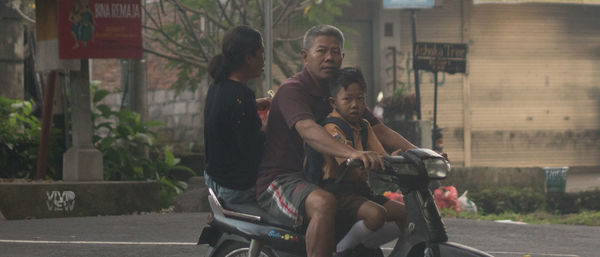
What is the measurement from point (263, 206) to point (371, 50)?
57.4 ft

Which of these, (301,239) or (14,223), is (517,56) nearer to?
(14,223)

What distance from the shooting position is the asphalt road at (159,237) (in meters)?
8.56

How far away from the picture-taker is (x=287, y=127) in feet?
15.7

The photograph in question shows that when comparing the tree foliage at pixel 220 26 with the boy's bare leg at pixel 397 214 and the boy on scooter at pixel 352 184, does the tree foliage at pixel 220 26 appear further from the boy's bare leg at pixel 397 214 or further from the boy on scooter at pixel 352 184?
the boy's bare leg at pixel 397 214

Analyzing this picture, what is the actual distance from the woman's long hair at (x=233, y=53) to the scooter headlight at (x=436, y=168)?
4.19ft

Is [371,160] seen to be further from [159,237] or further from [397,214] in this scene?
[159,237]

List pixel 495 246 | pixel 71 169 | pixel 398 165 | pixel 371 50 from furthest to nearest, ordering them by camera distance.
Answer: pixel 371 50 < pixel 71 169 < pixel 495 246 < pixel 398 165

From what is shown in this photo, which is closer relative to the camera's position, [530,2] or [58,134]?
[58,134]

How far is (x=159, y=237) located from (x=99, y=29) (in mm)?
4092

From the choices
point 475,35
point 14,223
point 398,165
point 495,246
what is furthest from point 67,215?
point 475,35

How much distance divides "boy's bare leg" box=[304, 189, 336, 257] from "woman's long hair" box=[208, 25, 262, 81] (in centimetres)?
91

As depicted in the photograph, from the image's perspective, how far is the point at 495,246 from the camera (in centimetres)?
923

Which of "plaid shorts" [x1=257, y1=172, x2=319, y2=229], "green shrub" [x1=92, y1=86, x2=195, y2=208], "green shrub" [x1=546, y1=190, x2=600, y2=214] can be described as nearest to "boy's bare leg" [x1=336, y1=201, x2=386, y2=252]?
"plaid shorts" [x1=257, y1=172, x2=319, y2=229]

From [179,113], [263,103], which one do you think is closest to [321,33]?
[263,103]
